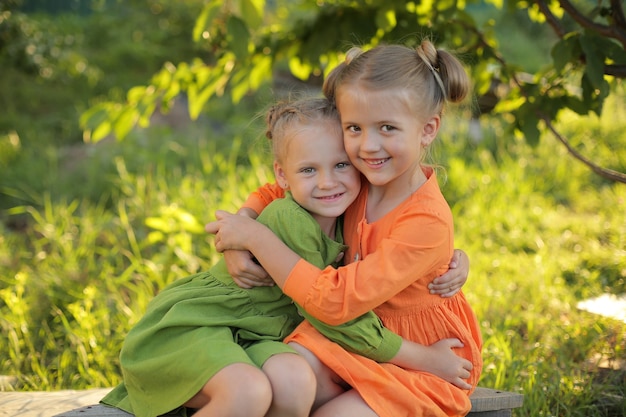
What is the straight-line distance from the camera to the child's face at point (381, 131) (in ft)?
6.55

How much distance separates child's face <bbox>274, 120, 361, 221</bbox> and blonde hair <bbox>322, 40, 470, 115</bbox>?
14cm

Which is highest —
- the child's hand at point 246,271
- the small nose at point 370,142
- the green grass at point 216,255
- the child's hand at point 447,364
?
the small nose at point 370,142

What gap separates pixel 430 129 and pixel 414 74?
16cm

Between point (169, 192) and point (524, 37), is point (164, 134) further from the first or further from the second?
point (524, 37)

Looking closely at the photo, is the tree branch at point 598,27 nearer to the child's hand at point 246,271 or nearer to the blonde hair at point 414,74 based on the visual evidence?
the blonde hair at point 414,74

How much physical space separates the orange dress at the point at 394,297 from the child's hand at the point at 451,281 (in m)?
0.02

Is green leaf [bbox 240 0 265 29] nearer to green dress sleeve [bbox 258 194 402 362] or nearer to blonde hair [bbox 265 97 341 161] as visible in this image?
blonde hair [bbox 265 97 341 161]

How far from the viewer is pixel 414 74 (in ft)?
6.63

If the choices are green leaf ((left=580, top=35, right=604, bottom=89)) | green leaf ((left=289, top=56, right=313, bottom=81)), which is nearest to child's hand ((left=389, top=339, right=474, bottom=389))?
green leaf ((left=580, top=35, right=604, bottom=89))

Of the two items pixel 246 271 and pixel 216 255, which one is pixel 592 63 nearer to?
pixel 246 271

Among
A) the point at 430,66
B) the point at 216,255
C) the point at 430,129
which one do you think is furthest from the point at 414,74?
the point at 216,255

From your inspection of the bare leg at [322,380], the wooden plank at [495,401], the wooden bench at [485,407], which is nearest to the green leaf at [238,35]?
the bare leg at [322,380]

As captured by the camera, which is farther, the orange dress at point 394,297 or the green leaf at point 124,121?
the green leaf at point 124,121

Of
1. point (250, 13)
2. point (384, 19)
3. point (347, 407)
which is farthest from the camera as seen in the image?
point (384, 19)
